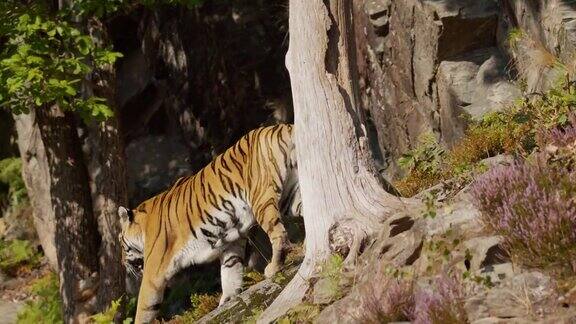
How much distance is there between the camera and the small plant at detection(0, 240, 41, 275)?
67.5 ft

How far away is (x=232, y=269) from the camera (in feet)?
44.1

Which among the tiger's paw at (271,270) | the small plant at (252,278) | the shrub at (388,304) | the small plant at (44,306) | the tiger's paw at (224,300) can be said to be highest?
the shrub at (388,304)

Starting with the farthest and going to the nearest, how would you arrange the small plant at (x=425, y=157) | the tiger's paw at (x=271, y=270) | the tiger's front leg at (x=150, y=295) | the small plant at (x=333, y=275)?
the small plant at (x=425, y=157) → the tiger's front leg at (x=150, y=295) → the tiger's paw at (x=271, y=270) → the small plant at (x=333, y=275)

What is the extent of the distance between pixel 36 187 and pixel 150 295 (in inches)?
292

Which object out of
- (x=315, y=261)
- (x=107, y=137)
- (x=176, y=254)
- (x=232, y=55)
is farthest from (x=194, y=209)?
(x=232, y=55)

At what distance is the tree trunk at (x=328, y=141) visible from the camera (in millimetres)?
10602

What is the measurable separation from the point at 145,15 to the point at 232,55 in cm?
282

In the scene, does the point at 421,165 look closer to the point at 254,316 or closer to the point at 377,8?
the point at 377,8

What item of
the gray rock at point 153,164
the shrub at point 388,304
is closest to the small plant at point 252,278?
the shrub at point 388,304

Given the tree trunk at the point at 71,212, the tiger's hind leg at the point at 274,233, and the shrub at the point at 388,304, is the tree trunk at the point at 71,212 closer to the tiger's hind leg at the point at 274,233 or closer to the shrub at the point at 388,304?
the tiger's hind leg at the point at 274,233

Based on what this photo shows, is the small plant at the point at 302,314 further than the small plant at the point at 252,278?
No

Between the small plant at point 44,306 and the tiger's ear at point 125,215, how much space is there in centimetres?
411

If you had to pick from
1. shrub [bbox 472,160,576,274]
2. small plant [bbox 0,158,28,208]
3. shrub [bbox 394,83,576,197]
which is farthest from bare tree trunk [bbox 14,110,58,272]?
shrub [bbox 472,160,576,274]

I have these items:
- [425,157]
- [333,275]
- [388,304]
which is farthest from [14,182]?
[388,304]
